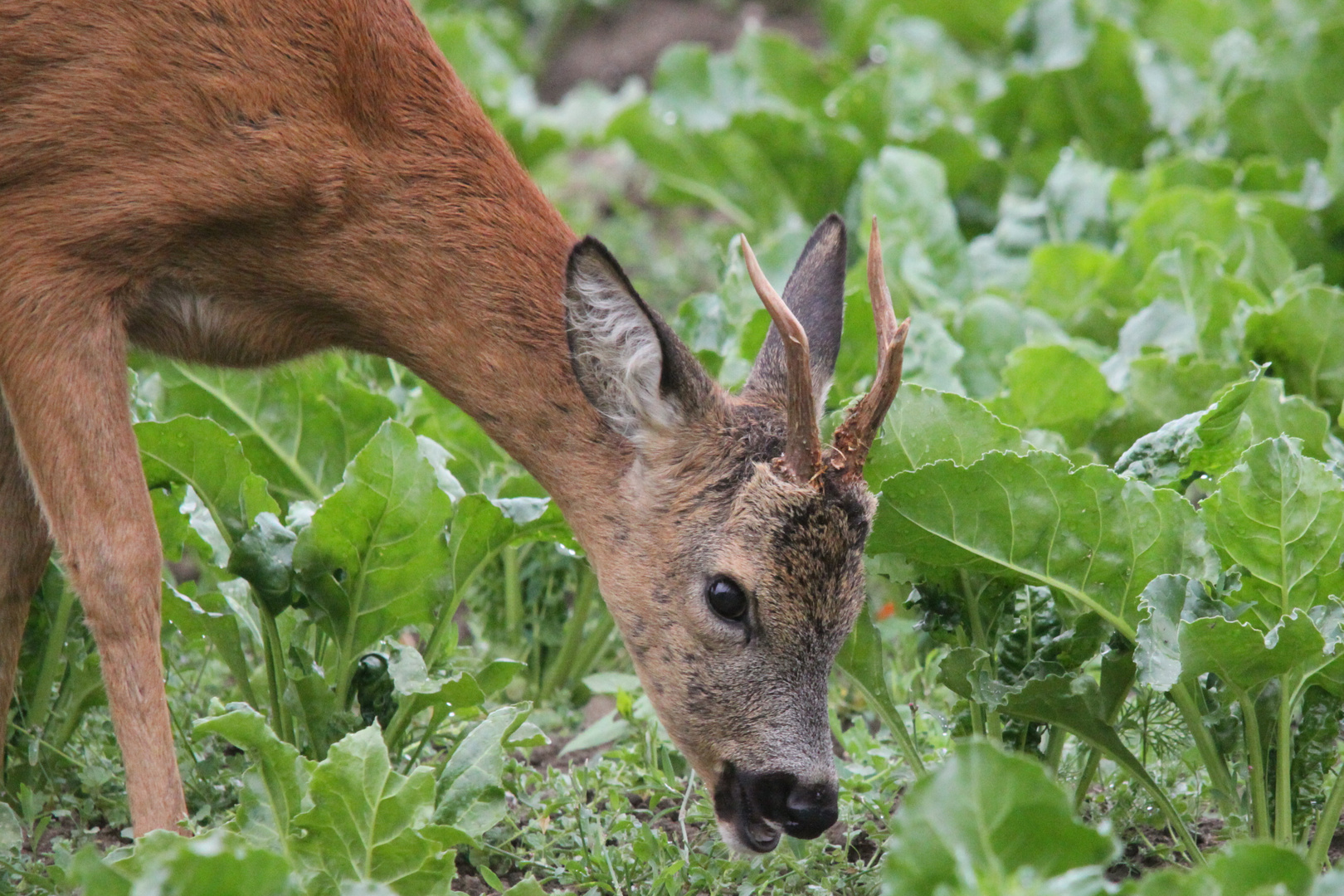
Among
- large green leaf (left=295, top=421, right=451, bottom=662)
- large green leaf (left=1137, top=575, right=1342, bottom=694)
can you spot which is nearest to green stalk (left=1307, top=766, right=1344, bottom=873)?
large green leaf (left=1137, top=575, right=1342, bottom=694)

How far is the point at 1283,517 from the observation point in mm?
3564

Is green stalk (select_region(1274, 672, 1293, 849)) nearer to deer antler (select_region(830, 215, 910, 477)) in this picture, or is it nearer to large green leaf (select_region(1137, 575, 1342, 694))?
large green leaf (select_region(1137, 575, 1342, 694))

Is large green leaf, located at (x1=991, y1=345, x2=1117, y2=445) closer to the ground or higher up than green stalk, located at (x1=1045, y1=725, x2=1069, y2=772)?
higher up

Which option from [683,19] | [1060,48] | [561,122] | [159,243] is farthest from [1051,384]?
[683,19]

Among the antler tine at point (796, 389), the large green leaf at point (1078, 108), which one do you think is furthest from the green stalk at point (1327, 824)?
the large green leaf at point (1078, 108)

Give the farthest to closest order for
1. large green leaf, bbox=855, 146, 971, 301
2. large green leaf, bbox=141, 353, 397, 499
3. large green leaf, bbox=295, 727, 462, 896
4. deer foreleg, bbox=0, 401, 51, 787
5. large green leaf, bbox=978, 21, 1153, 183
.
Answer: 1. large green leaf, bbox=978, 21, 1153, 183
2. large green leaf, bbox=855, 146, 971, 301
3. large green leaf, bbox=141, 353, 397, 499
4. deer foreleg, bbox=0, 401, 51, 787
5. large green leaf, bbox=295, 727, 462, 896

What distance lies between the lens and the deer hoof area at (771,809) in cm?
379

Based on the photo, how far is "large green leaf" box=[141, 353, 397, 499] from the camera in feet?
15.7

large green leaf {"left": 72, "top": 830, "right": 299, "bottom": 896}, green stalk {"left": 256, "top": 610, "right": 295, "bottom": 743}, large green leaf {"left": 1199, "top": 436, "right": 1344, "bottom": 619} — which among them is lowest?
green stalk {"left": 256, "top": 610, "right": 295, "bottom": 743}

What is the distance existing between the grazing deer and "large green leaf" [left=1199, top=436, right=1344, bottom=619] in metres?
0.83

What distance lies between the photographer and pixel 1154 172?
271 inches

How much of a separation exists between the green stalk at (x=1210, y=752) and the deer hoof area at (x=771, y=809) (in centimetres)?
87

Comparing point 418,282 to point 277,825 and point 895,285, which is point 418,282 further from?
point 895,285

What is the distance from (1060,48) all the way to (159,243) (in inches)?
223
